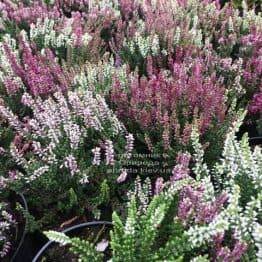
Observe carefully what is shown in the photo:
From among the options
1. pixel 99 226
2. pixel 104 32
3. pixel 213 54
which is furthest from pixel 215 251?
pixel 104 32

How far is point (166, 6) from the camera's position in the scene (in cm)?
371

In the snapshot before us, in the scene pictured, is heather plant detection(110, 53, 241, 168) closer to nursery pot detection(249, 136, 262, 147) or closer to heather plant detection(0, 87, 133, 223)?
heather plant detection(0, 87, 133, 223)

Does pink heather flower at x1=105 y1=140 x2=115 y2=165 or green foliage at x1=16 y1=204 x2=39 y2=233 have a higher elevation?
pink heather flower at x1=105 y1=140 x2=115 y2=165

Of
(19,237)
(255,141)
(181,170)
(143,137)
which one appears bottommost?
(19,237)

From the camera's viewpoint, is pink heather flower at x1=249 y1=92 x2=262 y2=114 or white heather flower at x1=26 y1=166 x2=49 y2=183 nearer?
white heather flower at x1=26 y1=166 x2=49 y2=183

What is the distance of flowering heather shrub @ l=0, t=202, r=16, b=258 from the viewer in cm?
184

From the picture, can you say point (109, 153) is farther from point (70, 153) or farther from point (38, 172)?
point (38, 172)

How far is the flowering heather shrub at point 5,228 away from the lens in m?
1.84

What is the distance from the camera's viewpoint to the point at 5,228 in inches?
74.0

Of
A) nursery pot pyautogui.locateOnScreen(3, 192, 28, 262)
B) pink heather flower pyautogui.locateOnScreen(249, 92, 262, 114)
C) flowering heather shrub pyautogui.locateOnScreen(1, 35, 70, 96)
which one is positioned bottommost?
nursery pot pyautogui.locateOnScreen(3, 192, 28, 262)

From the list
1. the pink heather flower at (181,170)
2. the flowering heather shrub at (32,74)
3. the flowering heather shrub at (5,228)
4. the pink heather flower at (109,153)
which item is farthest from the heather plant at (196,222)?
Answer: the flowering heather shrub at (32,74)

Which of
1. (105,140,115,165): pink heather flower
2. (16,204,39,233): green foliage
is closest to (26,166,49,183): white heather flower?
(16,204,39,233): green foliage

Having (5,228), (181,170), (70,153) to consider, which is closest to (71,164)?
(70,153)

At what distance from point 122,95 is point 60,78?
0.46 m
